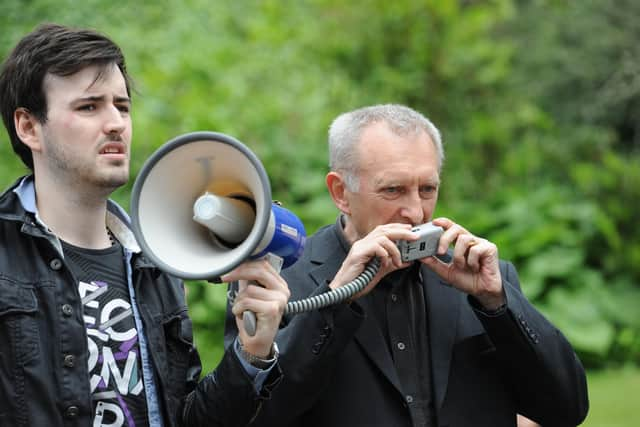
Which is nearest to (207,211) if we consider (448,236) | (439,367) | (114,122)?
(114,122)

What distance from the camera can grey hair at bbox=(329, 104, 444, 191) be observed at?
10.4 feet

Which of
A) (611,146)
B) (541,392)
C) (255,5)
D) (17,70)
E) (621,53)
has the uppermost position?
(255,5)

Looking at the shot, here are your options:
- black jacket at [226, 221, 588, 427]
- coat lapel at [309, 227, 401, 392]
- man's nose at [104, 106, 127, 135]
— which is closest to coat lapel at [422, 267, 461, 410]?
black jacket at [226, 221, 588, 427]

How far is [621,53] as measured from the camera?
1038 centimetres

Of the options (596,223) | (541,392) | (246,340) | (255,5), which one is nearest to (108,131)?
(246,340)

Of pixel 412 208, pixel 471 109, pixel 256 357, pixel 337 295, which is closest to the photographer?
pixel 256 357

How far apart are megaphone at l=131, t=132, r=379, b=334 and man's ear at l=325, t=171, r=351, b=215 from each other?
26.1 inches

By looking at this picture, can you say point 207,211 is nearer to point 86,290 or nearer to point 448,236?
point 86,290

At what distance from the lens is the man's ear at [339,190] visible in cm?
326

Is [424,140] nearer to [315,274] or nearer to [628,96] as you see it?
[315,274]

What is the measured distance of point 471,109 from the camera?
10508 mm

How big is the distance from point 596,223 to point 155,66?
468 cm

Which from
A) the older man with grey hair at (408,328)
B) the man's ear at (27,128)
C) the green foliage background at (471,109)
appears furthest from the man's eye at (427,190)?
the green foliage background at (471,109)

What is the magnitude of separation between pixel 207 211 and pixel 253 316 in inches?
12.9
